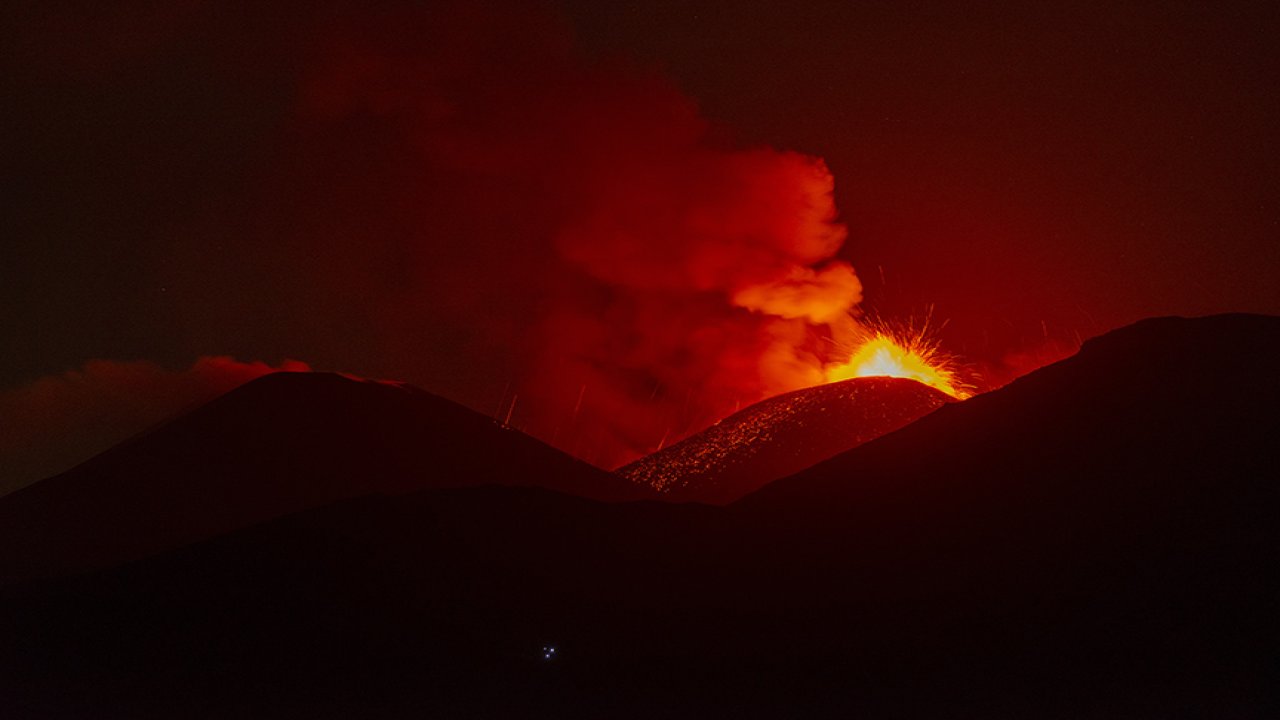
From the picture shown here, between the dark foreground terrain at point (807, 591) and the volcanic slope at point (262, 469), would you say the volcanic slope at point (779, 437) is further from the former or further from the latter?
the dark foreground terrain at point (807, 591)

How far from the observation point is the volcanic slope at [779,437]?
211 ft

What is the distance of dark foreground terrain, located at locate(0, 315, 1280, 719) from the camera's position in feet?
77.6

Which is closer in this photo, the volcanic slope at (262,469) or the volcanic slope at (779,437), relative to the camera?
the volcanic slope at (262,469)

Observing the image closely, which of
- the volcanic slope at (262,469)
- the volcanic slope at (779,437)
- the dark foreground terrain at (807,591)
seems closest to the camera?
the dark foreground terrain at (807,591)

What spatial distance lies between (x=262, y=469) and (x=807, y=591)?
93.9 feet

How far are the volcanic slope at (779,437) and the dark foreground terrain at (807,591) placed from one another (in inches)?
1104

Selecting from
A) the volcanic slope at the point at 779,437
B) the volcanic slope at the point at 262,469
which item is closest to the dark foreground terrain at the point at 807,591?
the volcanic slope at the point at 262,469

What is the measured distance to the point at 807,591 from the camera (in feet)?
92.6

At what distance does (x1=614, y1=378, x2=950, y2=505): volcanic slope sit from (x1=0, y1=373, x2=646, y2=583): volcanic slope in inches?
469

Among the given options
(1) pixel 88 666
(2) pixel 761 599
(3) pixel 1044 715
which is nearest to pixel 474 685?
(2) pixel 761 599

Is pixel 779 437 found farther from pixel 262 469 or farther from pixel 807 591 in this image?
pixel 807 591

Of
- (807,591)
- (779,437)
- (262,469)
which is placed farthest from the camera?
(779,437)

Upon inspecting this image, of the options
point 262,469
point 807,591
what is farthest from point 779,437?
point 807,591

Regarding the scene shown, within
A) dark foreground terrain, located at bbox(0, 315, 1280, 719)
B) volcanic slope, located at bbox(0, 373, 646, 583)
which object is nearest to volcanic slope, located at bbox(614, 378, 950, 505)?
volcanic slope, located at bbox(0, 373, 646, 583)
